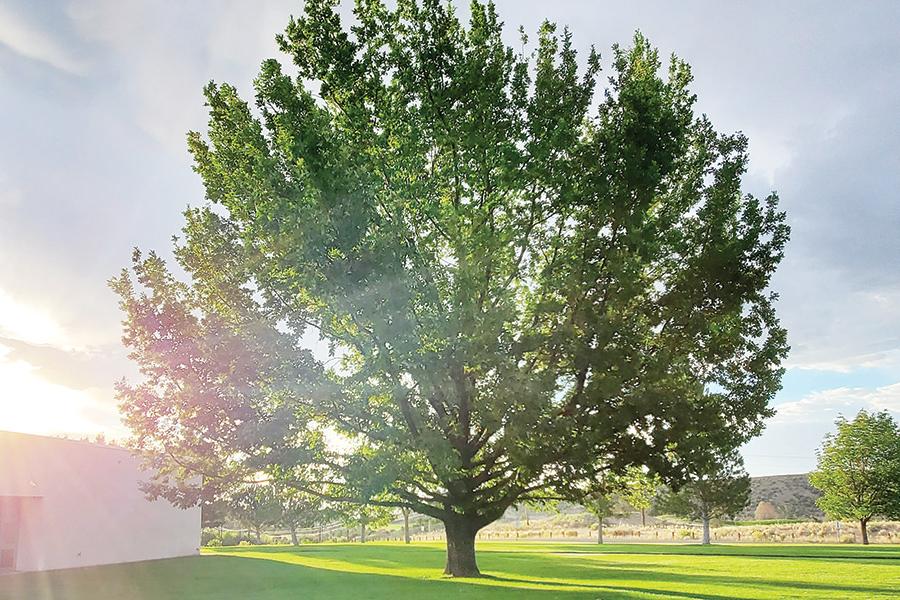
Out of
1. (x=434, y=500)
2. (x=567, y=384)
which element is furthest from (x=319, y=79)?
(x=434, y=500)

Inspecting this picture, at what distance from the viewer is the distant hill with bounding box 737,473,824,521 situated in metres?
78.6

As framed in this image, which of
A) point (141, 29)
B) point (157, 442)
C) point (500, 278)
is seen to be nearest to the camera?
point (141, 29)

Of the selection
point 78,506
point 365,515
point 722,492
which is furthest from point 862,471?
point 78,506

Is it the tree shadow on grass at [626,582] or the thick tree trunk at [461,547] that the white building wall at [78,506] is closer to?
the tree shadow on grass at [626,582]

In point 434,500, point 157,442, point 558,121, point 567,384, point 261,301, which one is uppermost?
point 558,121

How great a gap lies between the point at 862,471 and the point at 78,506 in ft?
164

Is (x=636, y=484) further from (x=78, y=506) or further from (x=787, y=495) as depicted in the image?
(x=787, y=495)

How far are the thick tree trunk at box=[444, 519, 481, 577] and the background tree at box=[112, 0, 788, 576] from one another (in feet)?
4.85

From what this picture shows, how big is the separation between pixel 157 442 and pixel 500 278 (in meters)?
11.2

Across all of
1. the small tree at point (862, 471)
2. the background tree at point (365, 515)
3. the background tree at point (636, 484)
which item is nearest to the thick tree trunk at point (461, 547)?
the background tree at point (365, 515)

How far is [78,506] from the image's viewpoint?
104 ft

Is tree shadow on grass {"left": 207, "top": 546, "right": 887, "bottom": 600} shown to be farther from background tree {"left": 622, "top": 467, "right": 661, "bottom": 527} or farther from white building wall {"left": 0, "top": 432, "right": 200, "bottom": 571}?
white building wall {"left": 0, "top": 432, "right": 200, "bottom": 571}

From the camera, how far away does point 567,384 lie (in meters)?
19.0

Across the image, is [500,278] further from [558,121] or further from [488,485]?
[488,485]
